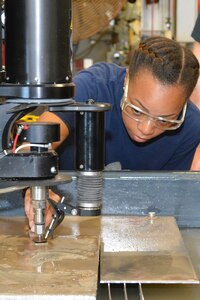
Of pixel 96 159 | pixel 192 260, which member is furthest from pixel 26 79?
pixel 192 260

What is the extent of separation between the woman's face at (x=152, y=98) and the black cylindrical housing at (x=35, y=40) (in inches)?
25.6

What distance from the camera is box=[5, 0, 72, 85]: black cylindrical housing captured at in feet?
3.79

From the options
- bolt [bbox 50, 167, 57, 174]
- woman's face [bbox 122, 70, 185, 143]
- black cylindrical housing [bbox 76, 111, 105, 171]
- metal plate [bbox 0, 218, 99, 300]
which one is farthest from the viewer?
woman's face [bbox 122, 70, 185, 143]

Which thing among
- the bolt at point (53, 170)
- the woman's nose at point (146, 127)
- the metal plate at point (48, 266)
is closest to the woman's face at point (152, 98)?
the woman's nose at point (146, 127)

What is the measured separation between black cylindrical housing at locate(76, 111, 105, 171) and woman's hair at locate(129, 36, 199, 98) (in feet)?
1.66

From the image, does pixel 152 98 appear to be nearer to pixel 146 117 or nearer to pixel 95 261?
pixel 146 117

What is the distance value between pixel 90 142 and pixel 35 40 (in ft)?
0.89

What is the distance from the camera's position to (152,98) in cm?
180

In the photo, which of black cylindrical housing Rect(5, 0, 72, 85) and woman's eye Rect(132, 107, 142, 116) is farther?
woman's eye Rect(132, 107, 142, 116)

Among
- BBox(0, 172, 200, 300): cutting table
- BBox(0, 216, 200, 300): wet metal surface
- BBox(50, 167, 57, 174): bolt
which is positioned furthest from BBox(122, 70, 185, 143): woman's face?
BBox(50, 167, 57, 174): bolt

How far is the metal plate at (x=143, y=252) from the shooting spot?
1.21 metres

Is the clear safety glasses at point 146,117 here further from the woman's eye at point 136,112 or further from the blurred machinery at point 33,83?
the blurred machinery at point 33,83

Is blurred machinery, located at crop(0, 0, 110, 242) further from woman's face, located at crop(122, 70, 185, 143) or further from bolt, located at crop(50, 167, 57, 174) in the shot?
woman's face, located at crop(122, 70, 185, 143)

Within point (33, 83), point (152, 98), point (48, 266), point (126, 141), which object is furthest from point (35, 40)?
point (126, 141)
